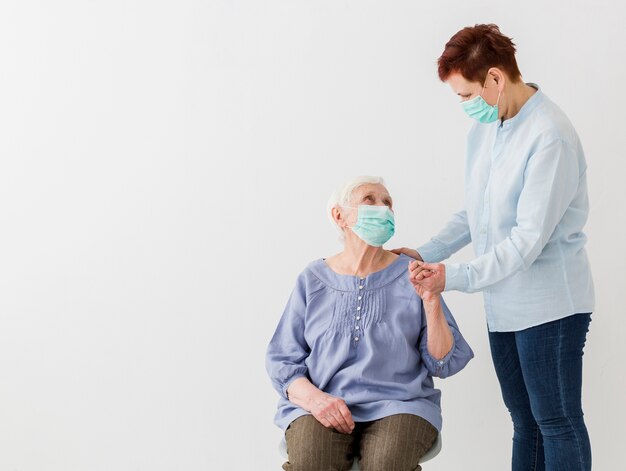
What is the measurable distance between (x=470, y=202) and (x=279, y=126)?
35.4 inches

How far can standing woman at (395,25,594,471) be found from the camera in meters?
2.19

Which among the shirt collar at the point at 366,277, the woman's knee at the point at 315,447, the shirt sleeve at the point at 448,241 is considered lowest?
the woman's knee at the point at 315,447

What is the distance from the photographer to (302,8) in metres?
3.08

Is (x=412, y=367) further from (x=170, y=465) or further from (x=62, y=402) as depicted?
(x=62, y=402)

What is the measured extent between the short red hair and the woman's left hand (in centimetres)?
51

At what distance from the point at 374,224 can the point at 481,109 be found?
1.40ft

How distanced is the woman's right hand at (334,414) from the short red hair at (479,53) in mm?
932

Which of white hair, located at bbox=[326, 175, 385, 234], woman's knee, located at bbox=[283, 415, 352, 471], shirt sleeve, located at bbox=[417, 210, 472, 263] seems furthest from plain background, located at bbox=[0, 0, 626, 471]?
woman's knee, located at bbox=[283, 415, 352, 471]

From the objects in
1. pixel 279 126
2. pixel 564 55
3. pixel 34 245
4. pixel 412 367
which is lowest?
pixel 412 367

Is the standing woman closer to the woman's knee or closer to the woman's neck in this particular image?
the woman's neck

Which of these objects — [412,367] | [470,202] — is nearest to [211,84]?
[470,202]

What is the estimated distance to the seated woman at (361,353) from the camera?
7.40ft

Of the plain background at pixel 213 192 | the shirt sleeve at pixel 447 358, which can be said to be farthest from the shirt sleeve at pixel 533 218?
the plain background at pixel 213 192

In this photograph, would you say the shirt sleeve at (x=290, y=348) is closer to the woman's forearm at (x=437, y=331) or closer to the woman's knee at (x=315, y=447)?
the woman's knee at (x=315, y=447)
